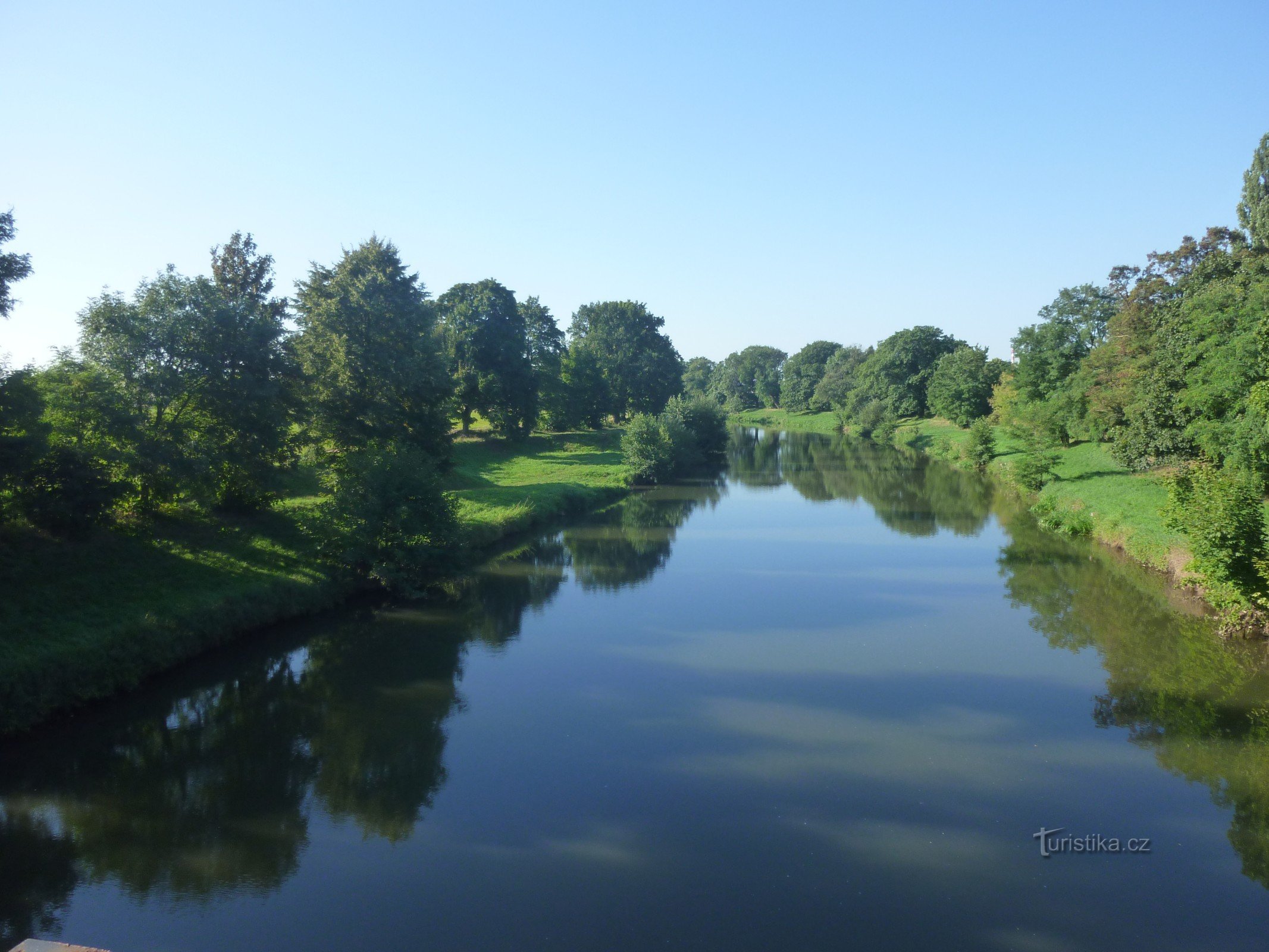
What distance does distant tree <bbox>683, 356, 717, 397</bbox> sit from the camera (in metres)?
144

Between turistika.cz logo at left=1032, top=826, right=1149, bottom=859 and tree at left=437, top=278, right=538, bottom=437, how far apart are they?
124 feet

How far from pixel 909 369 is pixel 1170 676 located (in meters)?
69.4

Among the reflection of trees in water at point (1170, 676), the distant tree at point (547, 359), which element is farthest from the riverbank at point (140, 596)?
the distant tree at point (547, 359)

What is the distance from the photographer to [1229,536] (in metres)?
16.0

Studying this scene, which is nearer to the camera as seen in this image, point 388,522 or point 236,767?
point 236,767

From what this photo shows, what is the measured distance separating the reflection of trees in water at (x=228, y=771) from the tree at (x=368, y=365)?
9.95 metres

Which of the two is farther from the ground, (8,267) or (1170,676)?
(8,267)

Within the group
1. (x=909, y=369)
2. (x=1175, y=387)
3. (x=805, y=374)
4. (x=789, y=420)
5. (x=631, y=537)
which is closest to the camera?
(x=1175, y=387)

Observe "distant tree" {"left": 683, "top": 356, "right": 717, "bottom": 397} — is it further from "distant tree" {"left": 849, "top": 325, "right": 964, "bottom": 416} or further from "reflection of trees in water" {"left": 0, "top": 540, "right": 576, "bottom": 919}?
"reflection of trees in water" {"left": 0, "top": 540, "right": 576, "bottom": 919}

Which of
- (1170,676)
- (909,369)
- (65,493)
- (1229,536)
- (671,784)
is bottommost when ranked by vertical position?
(671,784)

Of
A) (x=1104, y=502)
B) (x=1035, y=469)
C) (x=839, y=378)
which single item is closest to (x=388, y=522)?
(x=1104, y=502)

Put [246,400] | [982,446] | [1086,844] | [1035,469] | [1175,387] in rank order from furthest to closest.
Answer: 1. [982,446]
2. [1035,469]
3. [1175,387]
4. [246,400]
5. [1086,844]

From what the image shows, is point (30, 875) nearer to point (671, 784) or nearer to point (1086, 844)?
point (671, 784)

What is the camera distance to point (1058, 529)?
95.7 feet
